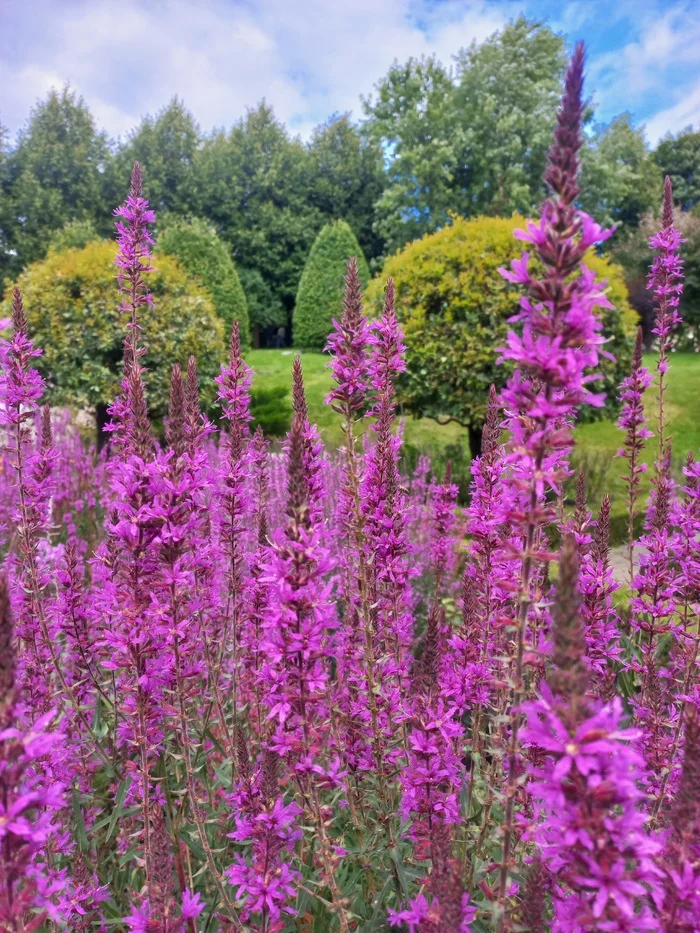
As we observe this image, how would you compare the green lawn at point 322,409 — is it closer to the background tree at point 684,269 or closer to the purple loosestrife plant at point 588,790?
the purple loosestrife plant at point 588,790

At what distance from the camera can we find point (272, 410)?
1719 centimetres

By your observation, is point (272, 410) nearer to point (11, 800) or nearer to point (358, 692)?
point (358, 692)

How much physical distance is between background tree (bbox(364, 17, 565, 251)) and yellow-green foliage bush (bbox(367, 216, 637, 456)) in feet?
60.1

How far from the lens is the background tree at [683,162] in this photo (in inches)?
1690

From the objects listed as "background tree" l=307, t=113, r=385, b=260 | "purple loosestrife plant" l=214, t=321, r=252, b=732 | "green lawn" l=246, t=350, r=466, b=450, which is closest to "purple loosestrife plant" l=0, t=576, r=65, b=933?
"purple loosestrife plant" l=214, t=321, r=252, b=732

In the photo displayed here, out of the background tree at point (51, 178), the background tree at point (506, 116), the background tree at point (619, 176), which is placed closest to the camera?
the background tree at point (506, 116)

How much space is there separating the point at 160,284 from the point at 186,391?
1105 centimetres

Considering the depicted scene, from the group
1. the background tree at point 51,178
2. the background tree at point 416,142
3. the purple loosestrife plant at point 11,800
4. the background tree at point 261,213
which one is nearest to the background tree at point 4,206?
the background tree at point 51,178

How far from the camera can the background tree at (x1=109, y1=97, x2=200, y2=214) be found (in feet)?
117

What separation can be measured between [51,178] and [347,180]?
17.1 metres

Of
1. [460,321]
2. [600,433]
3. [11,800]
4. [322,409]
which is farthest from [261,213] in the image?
[11,800]

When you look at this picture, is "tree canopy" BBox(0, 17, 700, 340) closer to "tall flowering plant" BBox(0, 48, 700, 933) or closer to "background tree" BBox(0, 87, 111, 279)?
"background tree" BBox(0, 87, 111, 279)

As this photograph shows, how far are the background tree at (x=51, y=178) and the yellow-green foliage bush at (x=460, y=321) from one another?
2754cm

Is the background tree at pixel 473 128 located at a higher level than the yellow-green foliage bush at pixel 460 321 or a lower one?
higher
